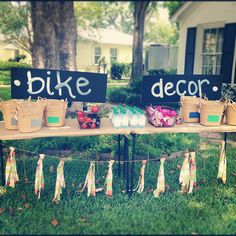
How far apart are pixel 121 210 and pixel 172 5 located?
202 centimetres

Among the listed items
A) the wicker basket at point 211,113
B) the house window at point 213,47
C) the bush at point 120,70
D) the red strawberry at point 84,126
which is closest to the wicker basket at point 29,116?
the red strawberry at point 84,126

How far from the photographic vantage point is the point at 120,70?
3480 mm

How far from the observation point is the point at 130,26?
10.5 ft

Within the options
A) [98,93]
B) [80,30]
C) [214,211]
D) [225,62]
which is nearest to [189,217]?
[214,211]

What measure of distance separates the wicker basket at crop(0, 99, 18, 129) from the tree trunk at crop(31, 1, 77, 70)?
0.69m

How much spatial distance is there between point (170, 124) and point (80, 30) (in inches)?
53.5

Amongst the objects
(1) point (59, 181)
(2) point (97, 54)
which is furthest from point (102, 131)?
(2) point (97, 54)

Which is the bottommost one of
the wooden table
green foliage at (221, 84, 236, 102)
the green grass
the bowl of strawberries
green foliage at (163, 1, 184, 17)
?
the green grass

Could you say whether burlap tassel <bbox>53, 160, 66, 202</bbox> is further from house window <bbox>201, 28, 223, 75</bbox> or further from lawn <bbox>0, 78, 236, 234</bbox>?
house window <bbox>201, 28, 223, 75</bbox>

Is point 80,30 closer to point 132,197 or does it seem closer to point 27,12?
point 27,12

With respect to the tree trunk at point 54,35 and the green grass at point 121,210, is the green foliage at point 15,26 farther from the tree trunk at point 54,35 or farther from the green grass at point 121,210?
the green grass at point 121,210

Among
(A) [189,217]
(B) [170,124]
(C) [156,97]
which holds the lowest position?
(A) [189,217]

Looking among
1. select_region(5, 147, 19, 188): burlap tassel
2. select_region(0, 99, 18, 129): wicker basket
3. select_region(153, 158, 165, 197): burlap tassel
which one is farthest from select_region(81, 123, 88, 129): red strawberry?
select_region(153, 158, 165, 197): burlap tassel

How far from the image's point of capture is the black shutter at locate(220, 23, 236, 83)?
5865mm
